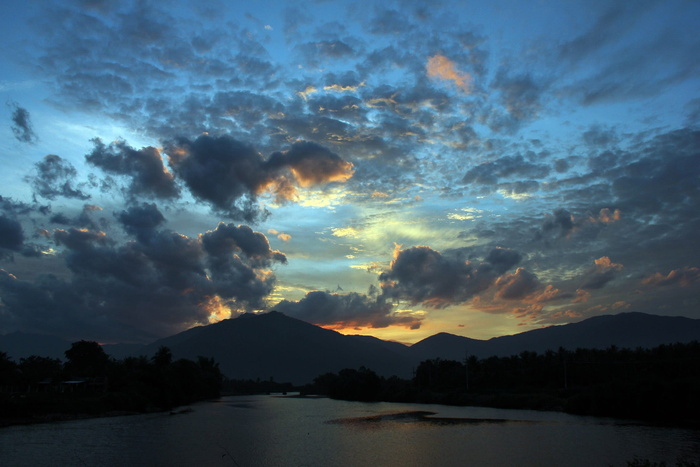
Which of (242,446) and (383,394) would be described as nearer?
(242,446)

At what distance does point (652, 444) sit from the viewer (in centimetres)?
4409

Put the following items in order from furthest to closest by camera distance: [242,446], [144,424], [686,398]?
[144,424], [686,398], [242,446]

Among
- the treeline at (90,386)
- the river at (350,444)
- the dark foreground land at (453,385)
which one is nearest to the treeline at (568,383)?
the dark foreground land at (453,385)

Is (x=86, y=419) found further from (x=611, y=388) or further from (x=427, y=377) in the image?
(x=427, y=377)

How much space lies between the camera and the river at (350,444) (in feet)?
123

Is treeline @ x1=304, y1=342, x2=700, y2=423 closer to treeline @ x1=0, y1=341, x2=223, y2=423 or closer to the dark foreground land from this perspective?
the dark foreground land

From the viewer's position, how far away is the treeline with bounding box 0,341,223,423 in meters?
74.9

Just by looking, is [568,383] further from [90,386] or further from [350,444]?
[90,386]

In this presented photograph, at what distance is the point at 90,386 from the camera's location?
10506 centimetres

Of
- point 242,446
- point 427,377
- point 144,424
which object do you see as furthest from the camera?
point 427,377

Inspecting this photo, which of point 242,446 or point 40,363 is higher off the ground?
point 40,363

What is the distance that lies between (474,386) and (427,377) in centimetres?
1866

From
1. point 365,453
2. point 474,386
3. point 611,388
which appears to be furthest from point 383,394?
point 365,453

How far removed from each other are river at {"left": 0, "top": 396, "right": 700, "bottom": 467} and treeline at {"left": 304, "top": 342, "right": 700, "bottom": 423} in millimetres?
7278
